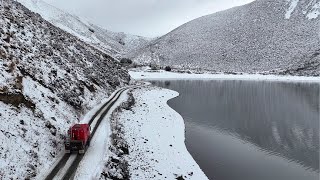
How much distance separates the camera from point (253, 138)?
145ft

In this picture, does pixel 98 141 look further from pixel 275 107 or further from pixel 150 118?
pixel 275 107

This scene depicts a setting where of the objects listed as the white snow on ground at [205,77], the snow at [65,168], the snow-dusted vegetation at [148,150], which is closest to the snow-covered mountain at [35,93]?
the snow at [65,168]

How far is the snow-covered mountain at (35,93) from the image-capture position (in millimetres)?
24859

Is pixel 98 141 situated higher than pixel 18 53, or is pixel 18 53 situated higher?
pixel 18 53

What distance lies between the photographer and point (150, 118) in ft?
160

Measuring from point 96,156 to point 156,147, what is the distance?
8.26 metres

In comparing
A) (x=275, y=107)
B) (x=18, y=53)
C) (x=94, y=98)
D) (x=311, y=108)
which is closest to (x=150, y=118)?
(x=94, y=98)

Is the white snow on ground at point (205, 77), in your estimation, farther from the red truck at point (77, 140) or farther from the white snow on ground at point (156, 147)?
the red truck at point (77, 140)

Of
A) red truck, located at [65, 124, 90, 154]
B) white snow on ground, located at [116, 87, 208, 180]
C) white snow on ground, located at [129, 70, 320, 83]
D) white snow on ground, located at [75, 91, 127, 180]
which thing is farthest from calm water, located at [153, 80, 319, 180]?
white snow on ground, located at [129, 70, 320, 83]

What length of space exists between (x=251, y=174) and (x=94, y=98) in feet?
98.7

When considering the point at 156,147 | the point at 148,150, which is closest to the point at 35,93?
the point at 148,150

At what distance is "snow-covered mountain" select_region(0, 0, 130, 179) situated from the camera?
24859 millimetres

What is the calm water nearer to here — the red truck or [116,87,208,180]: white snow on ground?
[116,87,208,180]: white snow on ground

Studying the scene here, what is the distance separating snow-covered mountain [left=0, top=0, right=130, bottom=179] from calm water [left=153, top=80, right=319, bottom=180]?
14.8 meters
